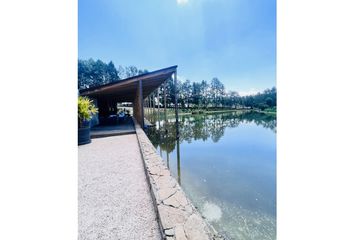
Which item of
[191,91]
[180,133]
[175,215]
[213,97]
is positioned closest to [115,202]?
[175,215]

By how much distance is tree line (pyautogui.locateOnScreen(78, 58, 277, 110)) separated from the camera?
33.6 metres

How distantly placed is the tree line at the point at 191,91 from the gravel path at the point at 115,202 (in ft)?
90.3

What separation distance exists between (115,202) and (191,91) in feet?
125

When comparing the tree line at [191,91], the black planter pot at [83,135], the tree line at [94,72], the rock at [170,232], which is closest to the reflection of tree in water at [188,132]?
the black planter pot at [83,135]

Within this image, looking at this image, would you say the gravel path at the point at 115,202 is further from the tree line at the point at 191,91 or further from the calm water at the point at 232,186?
the tree line at the point at 191,91

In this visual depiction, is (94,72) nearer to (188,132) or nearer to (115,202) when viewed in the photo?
(188,132)

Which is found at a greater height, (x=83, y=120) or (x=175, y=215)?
(x=83, y=120)

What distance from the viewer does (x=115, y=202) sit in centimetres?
185

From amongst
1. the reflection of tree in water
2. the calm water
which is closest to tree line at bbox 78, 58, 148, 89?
the reflection of tree in water
